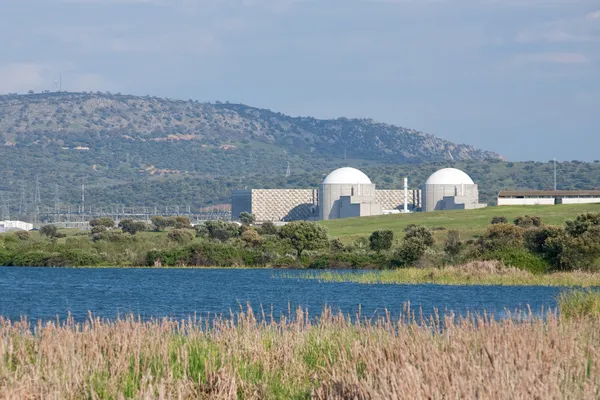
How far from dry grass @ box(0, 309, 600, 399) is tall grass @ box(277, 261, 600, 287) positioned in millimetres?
29331

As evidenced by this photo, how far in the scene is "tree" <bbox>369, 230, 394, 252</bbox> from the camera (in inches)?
2911

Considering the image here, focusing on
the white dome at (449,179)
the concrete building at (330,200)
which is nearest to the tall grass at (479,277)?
the concrete building at (330,200)

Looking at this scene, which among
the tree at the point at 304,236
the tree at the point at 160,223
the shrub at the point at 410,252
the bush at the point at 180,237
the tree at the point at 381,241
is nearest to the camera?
the shrub at the point at 410,252

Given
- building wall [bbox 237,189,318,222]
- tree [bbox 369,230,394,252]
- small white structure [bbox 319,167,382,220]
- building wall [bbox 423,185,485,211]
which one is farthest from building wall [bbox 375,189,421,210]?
tree [bbox 369,230,394,252]

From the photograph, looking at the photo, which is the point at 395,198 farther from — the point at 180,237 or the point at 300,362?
the point at 300,362

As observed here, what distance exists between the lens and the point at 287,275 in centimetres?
5744

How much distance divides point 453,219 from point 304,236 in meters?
36.4

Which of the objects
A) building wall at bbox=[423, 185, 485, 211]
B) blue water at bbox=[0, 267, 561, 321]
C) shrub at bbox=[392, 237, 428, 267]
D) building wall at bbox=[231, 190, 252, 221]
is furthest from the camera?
building wall at bbox=[231, 190, 252, 221]

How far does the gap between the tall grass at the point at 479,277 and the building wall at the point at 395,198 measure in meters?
101

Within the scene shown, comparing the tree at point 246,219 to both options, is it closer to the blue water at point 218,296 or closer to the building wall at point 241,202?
the building wall at point 241,202

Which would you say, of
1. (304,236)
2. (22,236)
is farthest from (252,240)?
(22,236)

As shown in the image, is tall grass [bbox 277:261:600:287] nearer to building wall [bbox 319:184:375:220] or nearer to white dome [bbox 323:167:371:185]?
building wall [bbox 319:184:375:220]

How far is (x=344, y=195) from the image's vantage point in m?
136

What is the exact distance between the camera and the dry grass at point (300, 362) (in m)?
11.2
